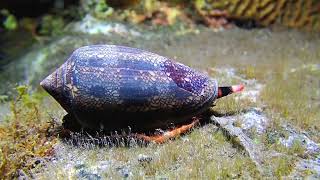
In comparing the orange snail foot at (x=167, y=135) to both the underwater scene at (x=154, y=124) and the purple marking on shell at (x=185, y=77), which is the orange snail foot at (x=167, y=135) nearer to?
the underwater scene at (x=154, y=124)

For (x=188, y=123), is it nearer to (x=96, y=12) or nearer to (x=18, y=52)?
(x=96, y=12)

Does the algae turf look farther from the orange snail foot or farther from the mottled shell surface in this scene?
the orange snail foot

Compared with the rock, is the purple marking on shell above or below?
above

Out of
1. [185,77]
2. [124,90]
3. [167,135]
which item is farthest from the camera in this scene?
[185,77]

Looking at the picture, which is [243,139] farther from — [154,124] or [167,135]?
[154,124]

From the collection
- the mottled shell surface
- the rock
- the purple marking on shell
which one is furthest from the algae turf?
the rock

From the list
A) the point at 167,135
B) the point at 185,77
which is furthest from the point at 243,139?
the point at 185,77

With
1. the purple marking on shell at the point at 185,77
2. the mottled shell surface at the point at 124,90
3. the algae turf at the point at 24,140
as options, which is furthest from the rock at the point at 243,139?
the algae turf at the point at 24,140
